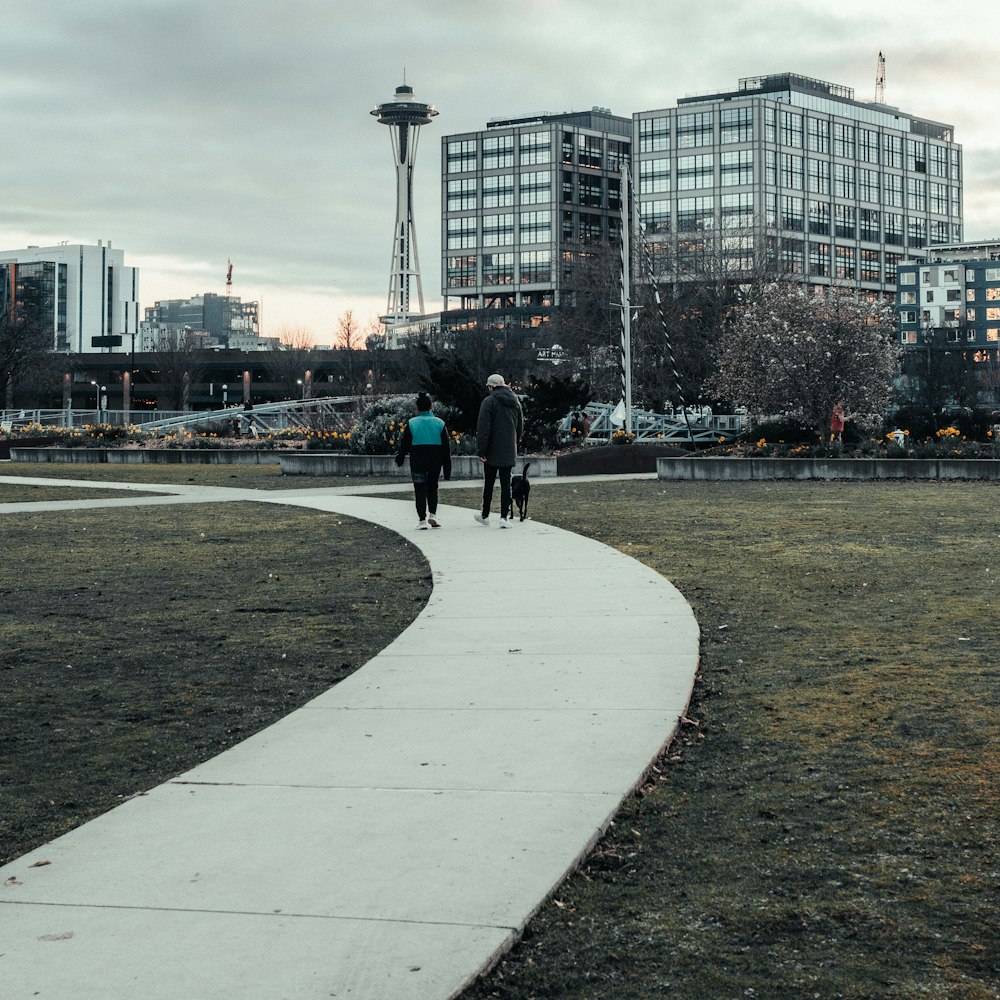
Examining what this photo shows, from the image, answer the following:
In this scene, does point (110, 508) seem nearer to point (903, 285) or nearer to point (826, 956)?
point (826, 956)

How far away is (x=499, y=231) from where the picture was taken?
157 meters

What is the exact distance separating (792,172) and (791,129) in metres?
4.84

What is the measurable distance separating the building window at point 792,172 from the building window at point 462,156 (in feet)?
124

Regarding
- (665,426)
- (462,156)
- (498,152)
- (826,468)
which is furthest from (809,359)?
(462,156)

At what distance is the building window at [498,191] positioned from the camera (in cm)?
15675

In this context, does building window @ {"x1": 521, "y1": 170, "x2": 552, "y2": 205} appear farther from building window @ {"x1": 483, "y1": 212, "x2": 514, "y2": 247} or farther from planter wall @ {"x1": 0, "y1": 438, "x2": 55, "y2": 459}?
planter wall @ {"x1": 0, "y1": 438, "x2": 55, "y2": 459}

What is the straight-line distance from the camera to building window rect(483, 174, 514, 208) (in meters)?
157

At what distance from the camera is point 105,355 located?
5822 inches

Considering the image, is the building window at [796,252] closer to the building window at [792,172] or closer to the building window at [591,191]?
the building window at [792,172]

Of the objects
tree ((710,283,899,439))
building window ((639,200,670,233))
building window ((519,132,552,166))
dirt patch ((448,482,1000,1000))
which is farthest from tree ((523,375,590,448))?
building window ((519,132,552,166))

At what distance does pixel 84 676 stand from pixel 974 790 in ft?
16.4

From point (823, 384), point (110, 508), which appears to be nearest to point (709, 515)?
point (110, 508)

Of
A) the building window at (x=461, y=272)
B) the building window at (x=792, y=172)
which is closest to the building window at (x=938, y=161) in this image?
the building window at (x=792, y=172)

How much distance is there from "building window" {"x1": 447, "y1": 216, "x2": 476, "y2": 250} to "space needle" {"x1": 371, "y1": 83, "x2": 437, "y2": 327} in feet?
66.1
